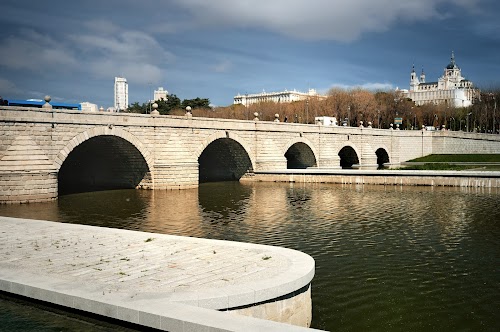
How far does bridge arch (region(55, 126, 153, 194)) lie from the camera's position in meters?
34.6

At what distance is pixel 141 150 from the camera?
36.6m

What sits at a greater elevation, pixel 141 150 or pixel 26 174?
pixel 141 150

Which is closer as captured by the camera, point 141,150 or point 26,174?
point 26,174

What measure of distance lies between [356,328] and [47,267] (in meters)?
7.12

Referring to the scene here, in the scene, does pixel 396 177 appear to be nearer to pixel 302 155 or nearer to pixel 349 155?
pixel 302 155

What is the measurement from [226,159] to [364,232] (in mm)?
29713

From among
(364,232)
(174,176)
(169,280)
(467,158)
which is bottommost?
(364,232)

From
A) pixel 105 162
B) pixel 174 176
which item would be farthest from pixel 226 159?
pixel 105 162

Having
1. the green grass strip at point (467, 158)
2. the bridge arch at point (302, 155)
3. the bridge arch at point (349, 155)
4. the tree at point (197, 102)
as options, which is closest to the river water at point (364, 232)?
the bridge arch at point (302, 155)

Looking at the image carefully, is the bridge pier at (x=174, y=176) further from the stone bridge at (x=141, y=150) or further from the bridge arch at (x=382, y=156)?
the bridge arch at (x=382, y=156)

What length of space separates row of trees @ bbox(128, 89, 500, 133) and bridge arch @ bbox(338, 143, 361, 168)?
1742cm

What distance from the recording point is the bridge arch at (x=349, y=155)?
2501 inches

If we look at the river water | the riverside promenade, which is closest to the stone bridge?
the river water

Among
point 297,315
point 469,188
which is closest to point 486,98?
point 469,188
